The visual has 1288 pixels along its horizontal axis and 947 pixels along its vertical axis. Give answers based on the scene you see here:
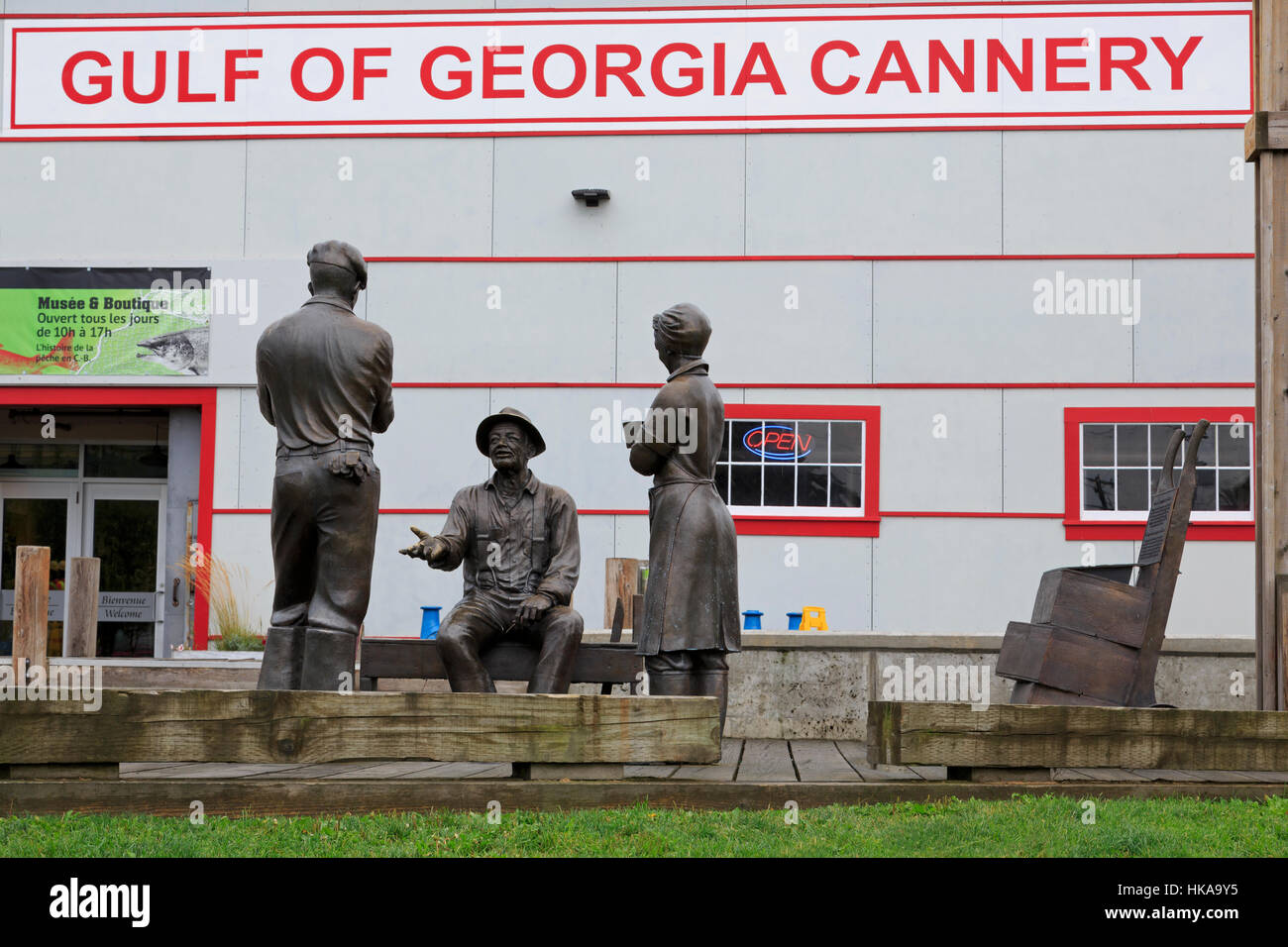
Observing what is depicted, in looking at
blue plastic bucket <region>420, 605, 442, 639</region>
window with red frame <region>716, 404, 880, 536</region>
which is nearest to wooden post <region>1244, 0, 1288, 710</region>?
window with red frame <region>716, 404, 880, 536</region>

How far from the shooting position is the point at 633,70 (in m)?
14.4

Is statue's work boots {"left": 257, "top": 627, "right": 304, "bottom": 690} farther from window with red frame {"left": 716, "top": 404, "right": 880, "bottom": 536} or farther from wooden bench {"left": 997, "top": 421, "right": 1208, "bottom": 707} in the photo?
window with red frame {"left": 716, "top": 404, "right": 880, "bottom": 536}

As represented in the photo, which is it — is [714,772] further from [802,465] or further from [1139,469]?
[1139,469]

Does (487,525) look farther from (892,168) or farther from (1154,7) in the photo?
(1154,7)

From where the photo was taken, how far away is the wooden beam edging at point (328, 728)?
504cm

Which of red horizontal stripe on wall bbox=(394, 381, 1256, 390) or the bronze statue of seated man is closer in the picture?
the bronze statue of seated man

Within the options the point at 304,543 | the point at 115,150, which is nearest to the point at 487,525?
the point at 304,543

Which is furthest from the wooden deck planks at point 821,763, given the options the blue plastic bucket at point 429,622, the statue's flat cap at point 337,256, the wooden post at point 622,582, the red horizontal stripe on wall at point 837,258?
the red horizontal stripe on wall at point 837,258

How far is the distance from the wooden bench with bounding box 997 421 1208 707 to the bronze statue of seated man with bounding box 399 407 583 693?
7.33 ft

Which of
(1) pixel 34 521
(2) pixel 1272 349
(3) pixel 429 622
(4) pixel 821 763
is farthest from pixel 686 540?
(1) pixel 34 521

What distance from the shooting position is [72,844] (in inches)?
169

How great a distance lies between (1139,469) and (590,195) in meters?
6.05

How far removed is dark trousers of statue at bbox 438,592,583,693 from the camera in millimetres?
6492

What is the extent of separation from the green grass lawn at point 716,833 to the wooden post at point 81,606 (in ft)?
22.7
